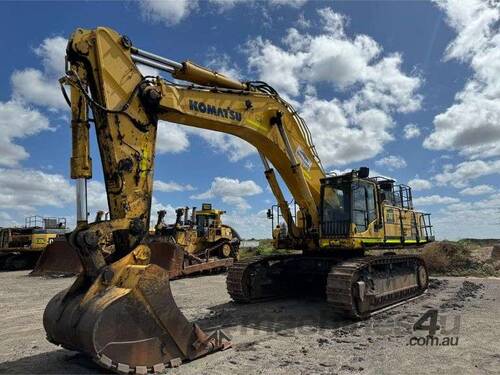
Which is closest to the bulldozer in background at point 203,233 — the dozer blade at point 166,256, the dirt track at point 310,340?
the dozer blade at point 166,256

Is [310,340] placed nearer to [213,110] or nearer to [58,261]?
[213,110]

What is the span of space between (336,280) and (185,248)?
12425 millimetres

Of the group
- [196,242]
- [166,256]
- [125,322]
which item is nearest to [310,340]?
[125,322]

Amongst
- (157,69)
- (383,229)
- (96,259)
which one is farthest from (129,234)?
(383,229)

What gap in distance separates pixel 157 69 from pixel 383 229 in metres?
6.71

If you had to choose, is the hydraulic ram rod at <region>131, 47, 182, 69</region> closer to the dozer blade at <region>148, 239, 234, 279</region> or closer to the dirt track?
the dirt track

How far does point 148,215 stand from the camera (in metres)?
6.81

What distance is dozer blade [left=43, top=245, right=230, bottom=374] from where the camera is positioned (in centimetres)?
550

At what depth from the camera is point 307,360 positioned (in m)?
6.71

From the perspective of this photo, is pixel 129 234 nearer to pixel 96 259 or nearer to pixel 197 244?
pixel 96 259

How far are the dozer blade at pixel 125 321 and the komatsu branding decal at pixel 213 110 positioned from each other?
9.20 feet

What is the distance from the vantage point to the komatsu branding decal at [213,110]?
318 inches

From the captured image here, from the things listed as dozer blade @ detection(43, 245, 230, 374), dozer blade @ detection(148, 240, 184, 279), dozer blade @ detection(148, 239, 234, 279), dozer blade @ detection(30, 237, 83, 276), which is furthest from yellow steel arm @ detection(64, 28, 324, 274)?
dozer blade @ detection(30, 237, 83, 276)

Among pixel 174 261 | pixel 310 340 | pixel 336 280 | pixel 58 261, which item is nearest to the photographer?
pixel 310 340
